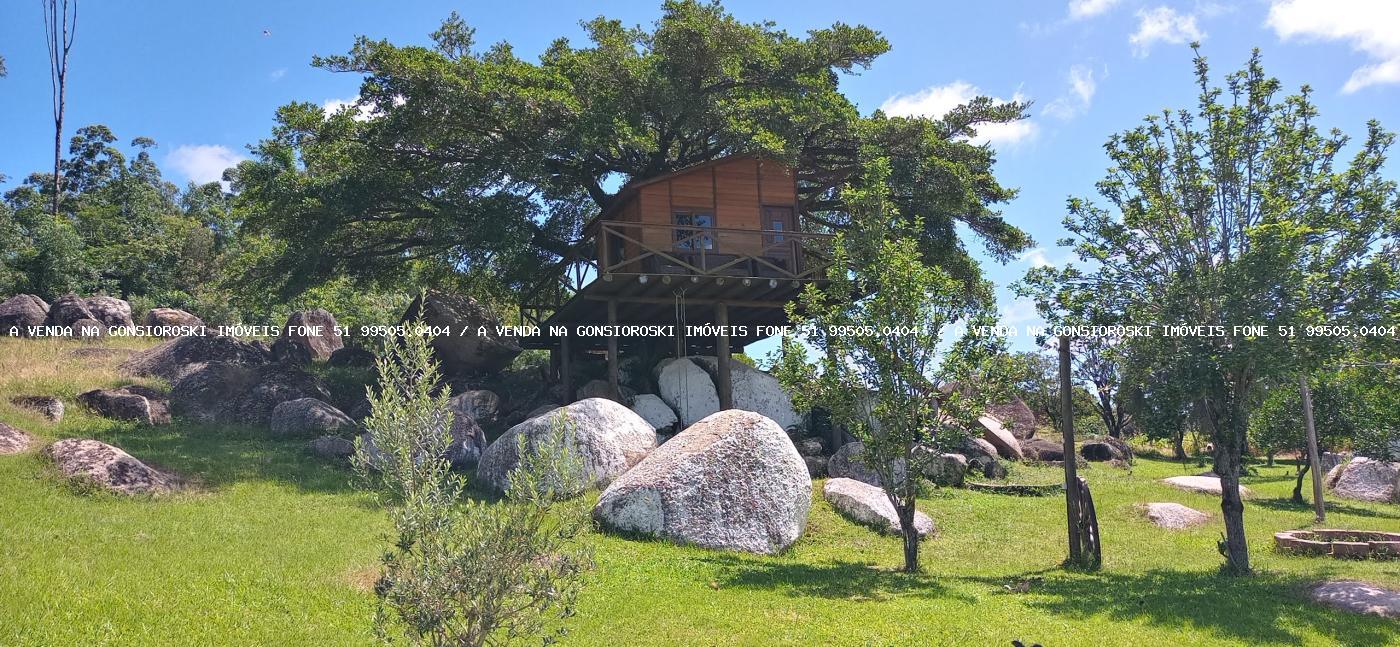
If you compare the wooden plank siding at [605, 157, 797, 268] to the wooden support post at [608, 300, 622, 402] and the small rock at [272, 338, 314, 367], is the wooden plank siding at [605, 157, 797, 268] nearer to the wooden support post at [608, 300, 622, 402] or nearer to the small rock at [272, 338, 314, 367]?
the wooden support post at [608, 300, 622, 402]

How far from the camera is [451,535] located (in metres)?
7.35

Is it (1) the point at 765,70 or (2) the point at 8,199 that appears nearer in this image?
(1) the point at 765,70

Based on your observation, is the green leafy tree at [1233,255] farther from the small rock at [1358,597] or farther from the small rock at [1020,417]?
the small rock at [1020,417]

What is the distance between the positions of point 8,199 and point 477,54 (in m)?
50.9

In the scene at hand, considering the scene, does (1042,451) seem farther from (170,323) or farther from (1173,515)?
(170,323)

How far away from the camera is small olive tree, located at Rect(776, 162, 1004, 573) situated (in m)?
16.8

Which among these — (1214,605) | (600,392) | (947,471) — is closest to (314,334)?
(600,392)

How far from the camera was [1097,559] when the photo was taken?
1766cm

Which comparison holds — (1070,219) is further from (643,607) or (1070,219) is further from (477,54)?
(477,54)

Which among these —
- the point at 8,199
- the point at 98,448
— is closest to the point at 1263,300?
the point at 98,448

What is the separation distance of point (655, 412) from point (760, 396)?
11.8ft

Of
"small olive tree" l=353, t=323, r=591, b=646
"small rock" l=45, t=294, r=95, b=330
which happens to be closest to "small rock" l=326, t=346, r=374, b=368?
"small rock" l=45, t=294, r=95, b=330

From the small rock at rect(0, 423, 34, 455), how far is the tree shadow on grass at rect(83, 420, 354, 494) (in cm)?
190

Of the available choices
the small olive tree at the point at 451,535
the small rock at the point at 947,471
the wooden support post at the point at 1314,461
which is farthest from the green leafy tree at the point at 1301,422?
the small olive tree at the point at 451,535
